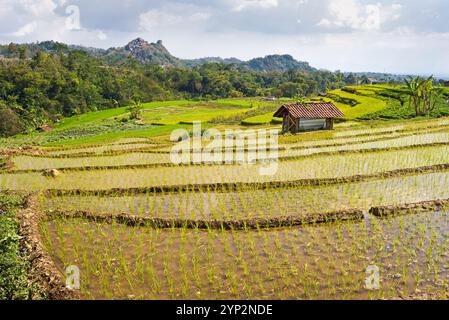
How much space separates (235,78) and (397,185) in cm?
6786

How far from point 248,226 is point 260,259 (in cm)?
142

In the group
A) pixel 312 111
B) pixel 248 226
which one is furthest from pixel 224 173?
pixel 312 111

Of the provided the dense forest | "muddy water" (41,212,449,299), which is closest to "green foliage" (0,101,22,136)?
the dense forest

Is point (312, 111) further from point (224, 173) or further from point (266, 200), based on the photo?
point (266, 200)

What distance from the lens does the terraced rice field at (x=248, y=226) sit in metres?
5.89

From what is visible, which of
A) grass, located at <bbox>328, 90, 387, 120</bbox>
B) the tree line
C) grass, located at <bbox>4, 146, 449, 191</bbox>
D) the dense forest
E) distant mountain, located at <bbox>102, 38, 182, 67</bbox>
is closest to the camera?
grass, located at <bbox>4, 146, 449, 191</bbox>

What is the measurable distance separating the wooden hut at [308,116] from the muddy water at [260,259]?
1369 cm

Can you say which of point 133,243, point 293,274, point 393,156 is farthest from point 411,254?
point 393,156

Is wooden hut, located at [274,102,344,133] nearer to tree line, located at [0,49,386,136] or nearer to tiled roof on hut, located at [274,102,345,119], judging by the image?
tiled roof on hut, located at [274,102,345,119]

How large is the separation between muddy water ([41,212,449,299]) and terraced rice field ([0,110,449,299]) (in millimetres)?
23

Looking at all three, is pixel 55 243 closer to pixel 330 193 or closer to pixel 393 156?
Result: pixel 330 193

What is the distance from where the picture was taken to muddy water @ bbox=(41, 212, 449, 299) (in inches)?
225

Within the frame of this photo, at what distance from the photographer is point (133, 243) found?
750 centimetres

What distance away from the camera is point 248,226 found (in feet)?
26.3
